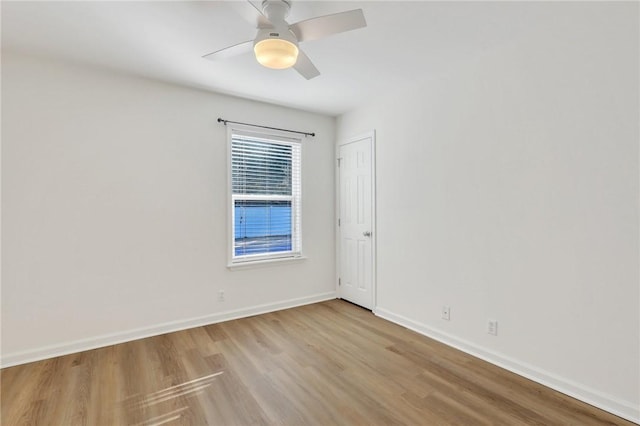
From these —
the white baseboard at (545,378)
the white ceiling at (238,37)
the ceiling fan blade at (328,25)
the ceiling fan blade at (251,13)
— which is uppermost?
the white ceiling at (238,37)

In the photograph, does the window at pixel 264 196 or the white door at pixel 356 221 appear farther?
the white door at pixel 356 221

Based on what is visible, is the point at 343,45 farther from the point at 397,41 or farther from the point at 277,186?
the point at 277,186

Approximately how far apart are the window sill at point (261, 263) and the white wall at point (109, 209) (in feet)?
0.22

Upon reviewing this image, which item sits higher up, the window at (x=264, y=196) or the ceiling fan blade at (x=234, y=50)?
the ceiling fan blade at (x=234, y=50)

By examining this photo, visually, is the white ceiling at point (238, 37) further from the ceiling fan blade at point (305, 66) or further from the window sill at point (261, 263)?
the window sill at point (261, 263)

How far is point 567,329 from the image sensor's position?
2119mm

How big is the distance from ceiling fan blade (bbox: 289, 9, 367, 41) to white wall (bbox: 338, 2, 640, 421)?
127 centimetres

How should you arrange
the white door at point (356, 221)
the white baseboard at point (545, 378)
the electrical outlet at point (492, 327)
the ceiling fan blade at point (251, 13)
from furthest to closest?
the white door at point (356, 221)
the electrical outlet at point (492, 327)
the white baseboard at point (545, 378)
the ceiling fan blade at point (251, 13)

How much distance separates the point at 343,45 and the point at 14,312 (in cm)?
350

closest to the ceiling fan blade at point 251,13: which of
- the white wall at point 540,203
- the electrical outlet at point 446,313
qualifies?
the white wall at point 540,203

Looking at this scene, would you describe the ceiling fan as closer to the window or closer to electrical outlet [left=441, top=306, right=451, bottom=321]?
the window

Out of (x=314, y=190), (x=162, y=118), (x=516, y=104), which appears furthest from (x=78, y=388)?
(x=516, y=104)

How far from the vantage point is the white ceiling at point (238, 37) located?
6.57ft

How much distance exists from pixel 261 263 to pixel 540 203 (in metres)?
2.88
